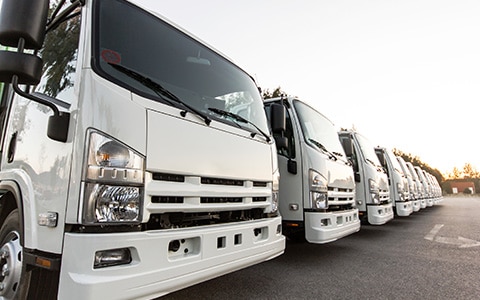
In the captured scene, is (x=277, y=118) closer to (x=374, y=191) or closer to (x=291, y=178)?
(x=291, y=178)

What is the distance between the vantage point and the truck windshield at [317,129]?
4.26 m

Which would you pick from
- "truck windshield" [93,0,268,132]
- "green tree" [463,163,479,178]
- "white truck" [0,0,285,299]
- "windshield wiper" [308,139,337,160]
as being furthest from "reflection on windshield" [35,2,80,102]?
"green tree" [463,163,479,178]

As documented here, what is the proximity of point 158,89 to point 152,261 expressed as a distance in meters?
1.12

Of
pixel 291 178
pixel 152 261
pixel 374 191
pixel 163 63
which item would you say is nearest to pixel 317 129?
pixel 291 178

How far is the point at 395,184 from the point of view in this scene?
26.0 ft

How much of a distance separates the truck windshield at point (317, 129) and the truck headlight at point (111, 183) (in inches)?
108

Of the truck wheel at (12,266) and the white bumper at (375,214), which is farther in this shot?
the white bumper at (375,214)

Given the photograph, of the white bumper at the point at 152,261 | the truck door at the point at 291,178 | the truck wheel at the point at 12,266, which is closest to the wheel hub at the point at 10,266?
the truck wheel at the point at 12,266

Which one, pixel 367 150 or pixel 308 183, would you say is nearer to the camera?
pixel 308 183

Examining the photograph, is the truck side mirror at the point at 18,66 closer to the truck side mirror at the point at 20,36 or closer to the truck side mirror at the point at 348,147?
the truck side mirror at the point at 20,36

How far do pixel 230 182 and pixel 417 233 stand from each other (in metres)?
6.40

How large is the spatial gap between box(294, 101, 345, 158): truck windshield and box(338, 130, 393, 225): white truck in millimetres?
796

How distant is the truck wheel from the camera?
1795 millimetres

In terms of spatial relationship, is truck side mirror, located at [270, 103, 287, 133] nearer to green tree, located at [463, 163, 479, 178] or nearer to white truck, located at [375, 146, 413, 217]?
white truck, located at [375, 146, 413, 217]
